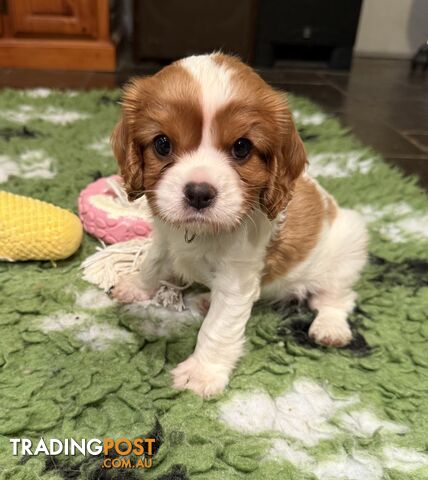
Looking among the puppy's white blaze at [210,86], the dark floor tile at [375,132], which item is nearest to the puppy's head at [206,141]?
the puppy's white blaze at [210,86]

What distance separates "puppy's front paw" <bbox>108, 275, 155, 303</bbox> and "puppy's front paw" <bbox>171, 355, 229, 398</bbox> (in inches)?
15.6

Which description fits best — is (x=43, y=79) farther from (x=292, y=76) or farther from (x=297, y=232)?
(x=297, y=232)

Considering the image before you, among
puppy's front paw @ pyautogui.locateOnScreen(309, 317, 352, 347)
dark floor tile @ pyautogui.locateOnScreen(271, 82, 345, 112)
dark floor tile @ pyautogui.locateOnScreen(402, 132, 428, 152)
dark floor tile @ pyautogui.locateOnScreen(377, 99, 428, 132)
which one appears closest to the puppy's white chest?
puppy's front paw @ pyautogui.locateOnScreen(309, 317, 352, 347)

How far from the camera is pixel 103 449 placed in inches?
54.7

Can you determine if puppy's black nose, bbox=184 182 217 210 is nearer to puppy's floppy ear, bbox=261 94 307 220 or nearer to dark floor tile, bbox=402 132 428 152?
puppy's floppy ear, bbox=261 94 307 220

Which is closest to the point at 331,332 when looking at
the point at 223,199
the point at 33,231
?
the point at 223,199

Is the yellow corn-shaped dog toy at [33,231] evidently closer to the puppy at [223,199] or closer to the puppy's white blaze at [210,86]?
the puppy at [223,199]

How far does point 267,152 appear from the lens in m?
1.46

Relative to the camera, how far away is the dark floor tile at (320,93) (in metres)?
4.69

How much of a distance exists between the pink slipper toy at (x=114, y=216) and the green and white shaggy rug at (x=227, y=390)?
0.10 metres

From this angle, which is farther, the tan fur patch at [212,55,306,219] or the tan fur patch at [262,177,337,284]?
the tan fur patch at [262,177,337,284]

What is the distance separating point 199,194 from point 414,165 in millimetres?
2545

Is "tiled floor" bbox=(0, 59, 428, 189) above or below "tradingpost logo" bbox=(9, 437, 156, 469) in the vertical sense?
below

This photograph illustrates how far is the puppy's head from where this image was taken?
1330 mm
